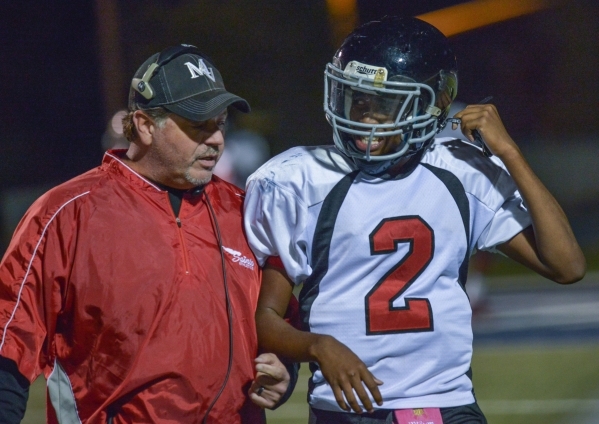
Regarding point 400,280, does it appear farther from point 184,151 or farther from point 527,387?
point 527,387

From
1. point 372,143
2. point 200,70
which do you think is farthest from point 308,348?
point 200,70

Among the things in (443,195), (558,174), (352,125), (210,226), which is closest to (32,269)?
(210,226)

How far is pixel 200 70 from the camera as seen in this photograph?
2.99 metres

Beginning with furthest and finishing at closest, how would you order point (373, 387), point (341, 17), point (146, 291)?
1. point (341, 17)
2. point (146, 291)
3. point (373, 387)

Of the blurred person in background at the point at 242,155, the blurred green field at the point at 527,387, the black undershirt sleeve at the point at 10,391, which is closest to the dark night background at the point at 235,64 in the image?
the blurred person in background at the point at 242,155

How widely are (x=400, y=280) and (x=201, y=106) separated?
2.54 feet

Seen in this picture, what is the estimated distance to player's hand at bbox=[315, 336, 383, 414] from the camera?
2469 millimetres

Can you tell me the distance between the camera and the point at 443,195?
2.85 meters

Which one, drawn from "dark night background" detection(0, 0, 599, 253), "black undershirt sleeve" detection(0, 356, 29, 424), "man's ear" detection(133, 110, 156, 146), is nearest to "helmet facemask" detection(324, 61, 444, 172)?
"man's ear" detection(133, 110, 156, 146)

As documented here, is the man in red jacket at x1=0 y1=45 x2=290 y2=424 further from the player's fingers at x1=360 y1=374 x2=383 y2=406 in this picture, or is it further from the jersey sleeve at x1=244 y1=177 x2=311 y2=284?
the player's fingers at x1=360 y1=374 x2=383 y2=406

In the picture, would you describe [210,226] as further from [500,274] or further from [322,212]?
[500,274]

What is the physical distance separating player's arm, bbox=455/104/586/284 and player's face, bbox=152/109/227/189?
0.76 metres

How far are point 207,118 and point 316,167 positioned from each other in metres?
0.35

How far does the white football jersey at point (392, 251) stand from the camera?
9.04 feet
